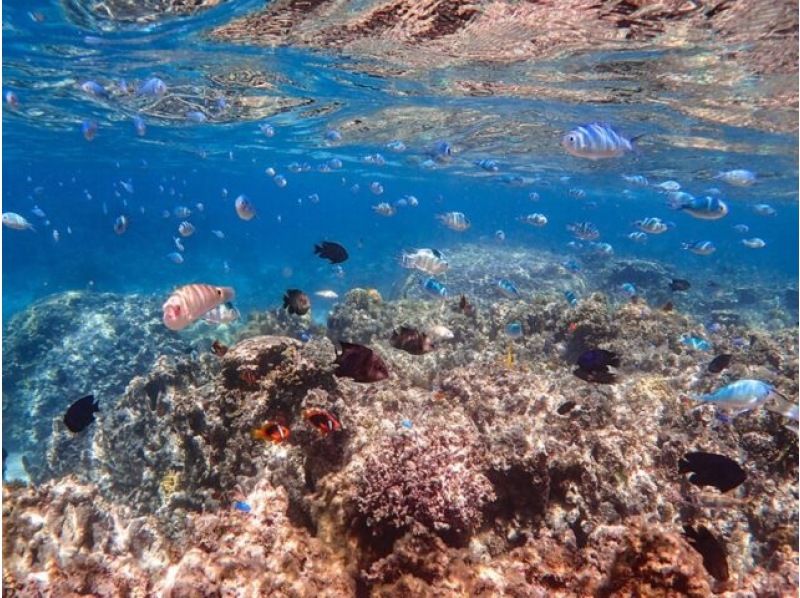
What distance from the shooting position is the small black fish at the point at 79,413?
208 inches

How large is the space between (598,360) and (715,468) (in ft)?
5.81

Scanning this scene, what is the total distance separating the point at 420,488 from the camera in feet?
14.4

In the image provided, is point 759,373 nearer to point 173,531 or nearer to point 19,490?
point 173,531

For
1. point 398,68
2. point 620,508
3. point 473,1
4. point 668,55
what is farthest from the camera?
point 398,68

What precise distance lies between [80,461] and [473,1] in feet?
41.7

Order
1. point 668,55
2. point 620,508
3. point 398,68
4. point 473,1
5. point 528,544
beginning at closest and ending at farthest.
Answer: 1. point 528,544
2. point 620,508
3. point 473,1
4. point 668,55
5. point 398,68

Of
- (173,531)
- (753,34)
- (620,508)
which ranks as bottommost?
(173,531)

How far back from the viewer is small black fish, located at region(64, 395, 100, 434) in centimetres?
528

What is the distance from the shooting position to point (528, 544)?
4457 mm

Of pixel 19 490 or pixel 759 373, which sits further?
pixel 759 373

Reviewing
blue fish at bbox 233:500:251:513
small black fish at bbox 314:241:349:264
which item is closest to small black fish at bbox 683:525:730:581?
blue fish at bbox 233:500:251:513

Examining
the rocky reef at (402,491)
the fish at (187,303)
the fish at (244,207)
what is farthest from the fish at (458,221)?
Result: the fish at (187,303)

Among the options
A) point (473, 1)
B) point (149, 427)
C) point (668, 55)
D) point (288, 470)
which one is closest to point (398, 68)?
point (473, 1)

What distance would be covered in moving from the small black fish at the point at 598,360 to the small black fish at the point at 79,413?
18.9 ft
